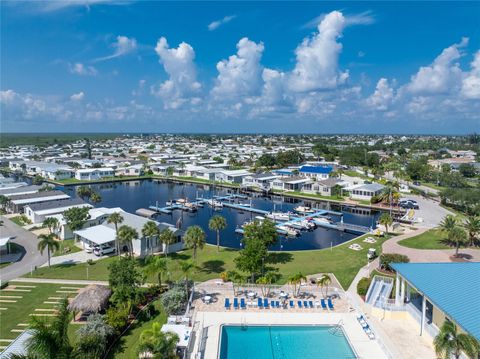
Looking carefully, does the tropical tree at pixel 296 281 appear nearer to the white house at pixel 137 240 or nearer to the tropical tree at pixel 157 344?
the tropical tree at pixel 157 344

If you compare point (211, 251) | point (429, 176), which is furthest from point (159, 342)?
point (429, 176)

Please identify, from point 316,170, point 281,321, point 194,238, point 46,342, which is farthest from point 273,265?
point 316,170

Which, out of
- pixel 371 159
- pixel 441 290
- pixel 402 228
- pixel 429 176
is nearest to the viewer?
pixel 441 290

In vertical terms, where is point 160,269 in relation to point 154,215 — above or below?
above

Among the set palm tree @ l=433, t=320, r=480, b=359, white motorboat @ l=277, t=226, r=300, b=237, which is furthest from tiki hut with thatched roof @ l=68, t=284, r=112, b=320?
white motorboat @ l=277, t=226, r=300, b=237

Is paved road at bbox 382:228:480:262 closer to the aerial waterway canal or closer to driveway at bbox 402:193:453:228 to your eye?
the aerial waterway canal

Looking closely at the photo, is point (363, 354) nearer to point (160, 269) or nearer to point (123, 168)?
point (160, 269)

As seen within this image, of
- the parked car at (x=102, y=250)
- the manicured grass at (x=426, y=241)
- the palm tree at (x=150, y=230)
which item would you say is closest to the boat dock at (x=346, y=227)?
the manicured grass at (x=426, y=241)

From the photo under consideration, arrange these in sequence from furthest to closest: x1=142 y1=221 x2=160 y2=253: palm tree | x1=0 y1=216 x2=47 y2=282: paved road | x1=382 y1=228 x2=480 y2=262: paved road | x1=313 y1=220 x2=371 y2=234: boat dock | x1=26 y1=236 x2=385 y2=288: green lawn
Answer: x1=313 y1=220 x2=371 y2=234: boat dock < x1=142 y1=221 x2=160 y2=253: palm tree < x1=382 y1=228 x2=480 y2=262: paved road < x1=0 y1=216 x2=47 y2=282: paved road < x1=26 y1=236 x2=385 y2=288: green lawn
